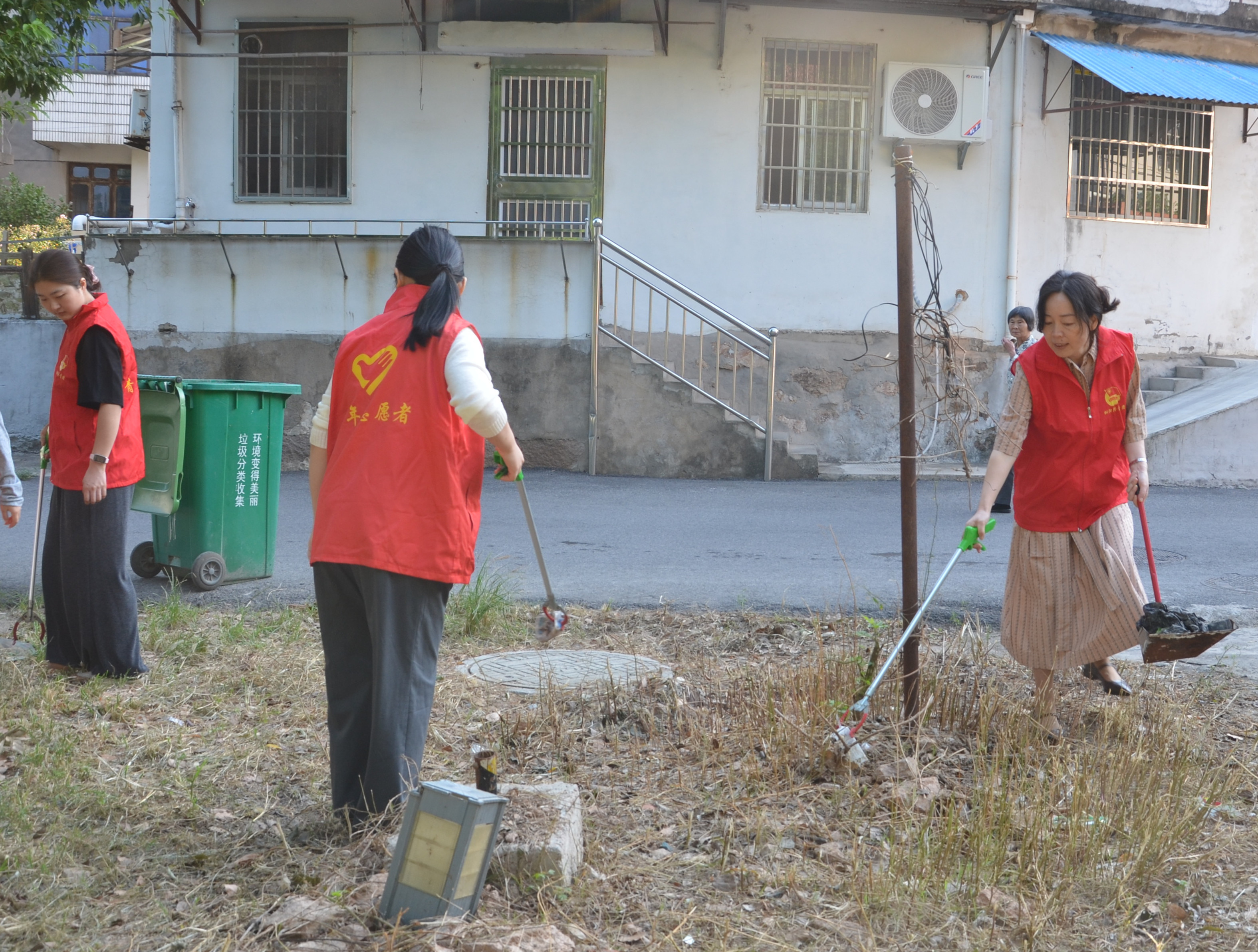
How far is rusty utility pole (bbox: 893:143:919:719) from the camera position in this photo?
3830 mm

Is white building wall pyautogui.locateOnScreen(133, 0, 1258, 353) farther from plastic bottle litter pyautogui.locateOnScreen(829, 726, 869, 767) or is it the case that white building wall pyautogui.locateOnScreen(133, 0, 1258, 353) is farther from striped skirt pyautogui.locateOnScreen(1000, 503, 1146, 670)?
plastic bottle litter pyautogui.locateOnScreen(829, 726, 869, 767)

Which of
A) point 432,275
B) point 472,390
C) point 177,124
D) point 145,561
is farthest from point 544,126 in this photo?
point 472,390

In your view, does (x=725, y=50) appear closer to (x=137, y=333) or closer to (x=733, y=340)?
(x=733, y=340)

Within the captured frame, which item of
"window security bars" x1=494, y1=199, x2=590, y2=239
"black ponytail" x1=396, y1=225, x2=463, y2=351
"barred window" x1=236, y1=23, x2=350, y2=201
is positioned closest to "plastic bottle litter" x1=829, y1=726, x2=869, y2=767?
"black ponytail" x1=396, y1=225, x2=463, y2=351

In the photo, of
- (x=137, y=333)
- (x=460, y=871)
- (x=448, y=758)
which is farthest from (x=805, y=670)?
(x=137, y=333)

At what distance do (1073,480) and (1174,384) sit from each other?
11.7 m

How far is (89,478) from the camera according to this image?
15.2 feet

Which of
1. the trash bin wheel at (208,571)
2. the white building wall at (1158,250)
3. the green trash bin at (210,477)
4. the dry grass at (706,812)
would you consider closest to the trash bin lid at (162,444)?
the green trash bin at (210,477)

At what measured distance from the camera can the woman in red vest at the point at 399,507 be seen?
306cm

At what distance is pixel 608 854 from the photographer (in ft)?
10.3

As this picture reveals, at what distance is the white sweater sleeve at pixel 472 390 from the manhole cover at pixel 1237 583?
5.71 m

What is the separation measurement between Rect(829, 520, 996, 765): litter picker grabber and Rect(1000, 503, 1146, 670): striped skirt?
0.48m

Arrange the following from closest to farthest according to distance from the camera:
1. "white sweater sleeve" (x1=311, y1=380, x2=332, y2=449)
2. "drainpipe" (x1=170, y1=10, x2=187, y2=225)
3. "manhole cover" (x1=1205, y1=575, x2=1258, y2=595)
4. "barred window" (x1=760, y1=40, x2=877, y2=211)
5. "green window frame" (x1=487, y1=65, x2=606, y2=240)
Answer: "white sweater sleeve" (x1=311, y1=380, x2=332, y2=449) < "manhole cover" (x1=1205, y1=575, x2=1258, y2=595) < "green window frame" (x1=487, y1=65, x2=606, y2=240) < "drainpipe" (x1=170, y1=10, x2=187, y2=225) < "barred window" (x1=760, y1=40, x2=877, y2=211)

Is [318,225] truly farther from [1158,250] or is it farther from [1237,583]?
[1237,583]
